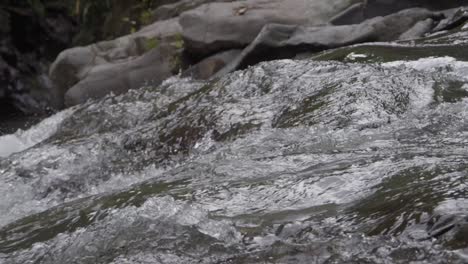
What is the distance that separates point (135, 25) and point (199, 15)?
9.56ft

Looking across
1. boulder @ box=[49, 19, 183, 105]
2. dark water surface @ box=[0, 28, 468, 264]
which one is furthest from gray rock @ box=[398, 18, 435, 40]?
boulder @ box=[49, 19, 183, 105]

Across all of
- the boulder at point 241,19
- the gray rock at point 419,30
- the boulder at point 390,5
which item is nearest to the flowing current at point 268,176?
the gray rock at point 419,30

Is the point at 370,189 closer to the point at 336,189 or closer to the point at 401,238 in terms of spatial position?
the point at 336,189

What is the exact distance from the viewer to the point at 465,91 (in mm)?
3893

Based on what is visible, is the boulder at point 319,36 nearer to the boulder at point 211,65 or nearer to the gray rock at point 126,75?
the boulder at point 211,65

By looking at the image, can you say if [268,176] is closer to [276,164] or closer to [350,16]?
[276,164]

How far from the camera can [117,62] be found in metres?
8.20

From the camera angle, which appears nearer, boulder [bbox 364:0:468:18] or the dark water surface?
the dark water surface

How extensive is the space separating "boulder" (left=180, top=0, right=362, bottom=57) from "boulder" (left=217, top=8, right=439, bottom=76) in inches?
23.0

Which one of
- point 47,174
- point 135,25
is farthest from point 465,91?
point 135,25

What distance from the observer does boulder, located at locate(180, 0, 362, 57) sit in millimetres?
7180

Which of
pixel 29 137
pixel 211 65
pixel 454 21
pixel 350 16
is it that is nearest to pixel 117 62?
pixel 211 65

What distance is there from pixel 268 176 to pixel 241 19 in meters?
4.50

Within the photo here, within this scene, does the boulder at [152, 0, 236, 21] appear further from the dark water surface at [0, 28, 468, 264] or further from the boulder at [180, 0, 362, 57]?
the dark water surface at [0, 28, 468, 264]
